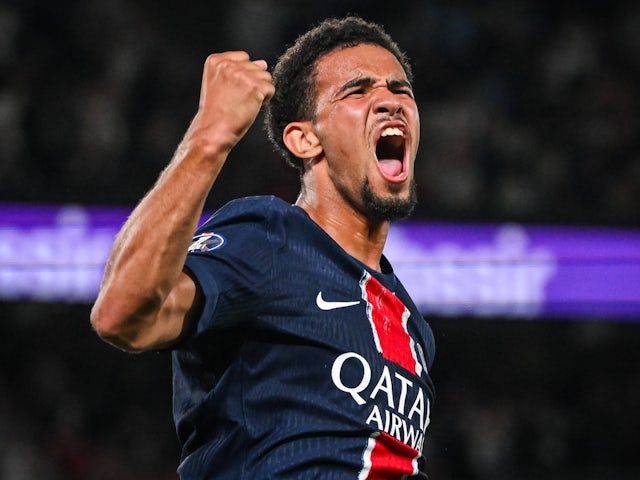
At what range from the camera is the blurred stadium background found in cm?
618

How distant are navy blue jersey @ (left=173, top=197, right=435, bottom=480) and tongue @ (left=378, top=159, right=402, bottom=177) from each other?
0.50m

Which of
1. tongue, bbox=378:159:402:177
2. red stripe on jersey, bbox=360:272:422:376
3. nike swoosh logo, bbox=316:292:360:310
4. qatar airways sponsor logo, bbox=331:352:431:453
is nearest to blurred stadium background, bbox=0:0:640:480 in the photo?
tongue, bbox=378:159:402:177

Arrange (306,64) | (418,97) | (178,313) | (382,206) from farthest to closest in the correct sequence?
(418,97), (306,64), (382,206), (178,313)

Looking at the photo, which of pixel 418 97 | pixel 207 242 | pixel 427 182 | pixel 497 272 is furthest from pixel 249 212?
pixel 418 97

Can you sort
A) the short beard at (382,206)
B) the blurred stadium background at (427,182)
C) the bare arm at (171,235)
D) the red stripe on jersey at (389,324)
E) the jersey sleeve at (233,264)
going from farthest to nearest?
the blurred stadium background at (427,182)
the short beard at (382,206)
the red stripe on jersey at (389,324)
the jersey sleeve at (233,264)
the bare arm at (171,235)

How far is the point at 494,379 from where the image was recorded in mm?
7121

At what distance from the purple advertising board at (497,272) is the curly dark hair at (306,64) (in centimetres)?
314

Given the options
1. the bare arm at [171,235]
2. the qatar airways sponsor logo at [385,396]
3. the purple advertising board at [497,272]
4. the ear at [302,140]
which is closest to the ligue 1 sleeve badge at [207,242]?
the bare arm at [171,235]

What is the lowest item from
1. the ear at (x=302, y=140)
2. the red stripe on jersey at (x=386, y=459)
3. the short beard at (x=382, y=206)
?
the red stripe on jersey at (x=386, y=459)

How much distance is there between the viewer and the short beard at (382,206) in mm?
2582

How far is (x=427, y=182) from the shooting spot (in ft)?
23.1

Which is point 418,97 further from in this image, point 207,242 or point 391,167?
point 207,242

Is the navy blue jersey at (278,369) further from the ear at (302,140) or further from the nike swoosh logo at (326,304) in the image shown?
the ear at (302,140)

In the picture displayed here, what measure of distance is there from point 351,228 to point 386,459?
63cm
